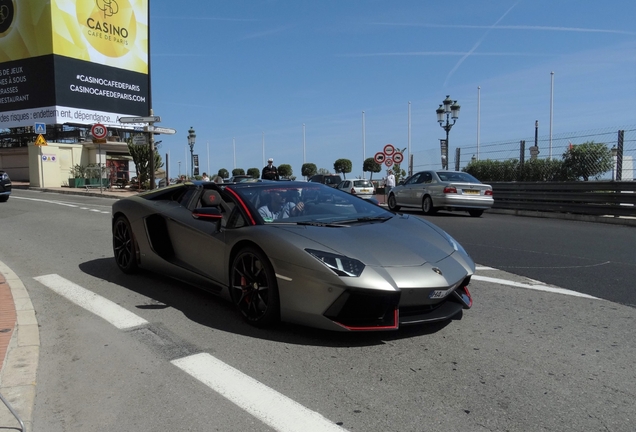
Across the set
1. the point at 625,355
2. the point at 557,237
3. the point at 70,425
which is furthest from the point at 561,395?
the point at 557,237

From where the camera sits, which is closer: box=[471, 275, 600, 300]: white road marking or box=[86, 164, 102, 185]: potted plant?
box=[471, 275, 600, 300]: white road marking

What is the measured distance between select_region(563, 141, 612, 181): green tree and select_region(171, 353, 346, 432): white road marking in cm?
1494

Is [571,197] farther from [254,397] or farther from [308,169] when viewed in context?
[308,169]

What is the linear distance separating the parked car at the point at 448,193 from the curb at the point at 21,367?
11.7 meters

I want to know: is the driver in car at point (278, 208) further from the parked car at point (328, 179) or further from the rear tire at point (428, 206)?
the parked car at point (328, 179)

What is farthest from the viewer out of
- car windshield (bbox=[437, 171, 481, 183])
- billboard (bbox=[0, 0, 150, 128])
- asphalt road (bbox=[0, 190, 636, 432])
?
billboard (bbox=[0, 0, 150, 128])

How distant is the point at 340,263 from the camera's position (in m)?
3.54

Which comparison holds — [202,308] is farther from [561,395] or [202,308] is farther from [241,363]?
[561,395]

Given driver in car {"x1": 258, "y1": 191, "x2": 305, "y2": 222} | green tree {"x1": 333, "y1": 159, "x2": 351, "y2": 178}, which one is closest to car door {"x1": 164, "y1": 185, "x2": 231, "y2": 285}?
driver in car {"x1": 258, "y1": 191, "x2": 305, "y2": 222}

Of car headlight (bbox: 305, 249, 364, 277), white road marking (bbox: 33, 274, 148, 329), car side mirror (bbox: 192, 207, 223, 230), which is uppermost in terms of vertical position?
car side mirror (bbox: 192, 207, 223, 230)

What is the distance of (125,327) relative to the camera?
4270mm

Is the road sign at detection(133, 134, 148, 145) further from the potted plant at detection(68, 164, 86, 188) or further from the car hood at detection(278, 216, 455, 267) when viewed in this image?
the car hood at detection(278, 216, 455, 267)

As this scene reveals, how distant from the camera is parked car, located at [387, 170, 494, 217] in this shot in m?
14.5

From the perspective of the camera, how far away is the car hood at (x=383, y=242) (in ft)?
12.0
